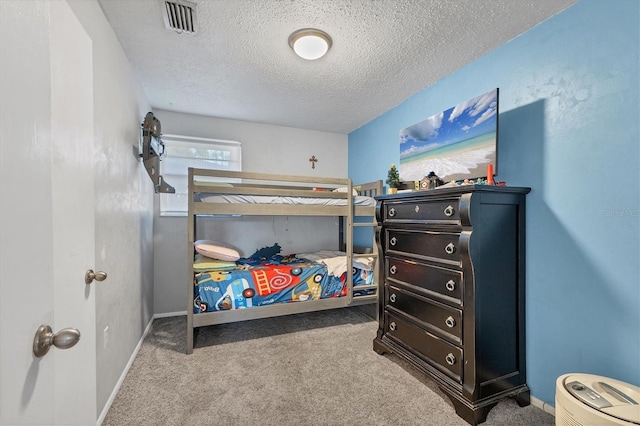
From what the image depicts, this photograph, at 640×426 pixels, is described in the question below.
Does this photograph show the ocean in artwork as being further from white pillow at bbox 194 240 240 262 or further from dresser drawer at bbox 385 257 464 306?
white pillow at bbox 194 240 240 262

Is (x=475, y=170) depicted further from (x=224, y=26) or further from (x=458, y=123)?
(x=224, y=26)

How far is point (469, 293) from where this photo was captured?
1.63 m

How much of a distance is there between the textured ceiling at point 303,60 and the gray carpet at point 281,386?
7.79ft

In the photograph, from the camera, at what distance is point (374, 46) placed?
6.63 feet

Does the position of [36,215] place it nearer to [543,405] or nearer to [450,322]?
[450,322]

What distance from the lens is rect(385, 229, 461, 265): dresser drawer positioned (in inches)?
68.1

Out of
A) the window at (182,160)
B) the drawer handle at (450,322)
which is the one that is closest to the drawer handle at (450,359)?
the drawer handle at (450,322)

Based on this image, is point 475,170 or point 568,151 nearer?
point 568,151

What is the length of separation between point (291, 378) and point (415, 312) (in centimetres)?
100

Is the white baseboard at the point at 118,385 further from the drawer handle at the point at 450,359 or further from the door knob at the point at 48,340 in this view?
the drawer handle at the point at 450,359

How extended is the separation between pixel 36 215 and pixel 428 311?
6.53 ft

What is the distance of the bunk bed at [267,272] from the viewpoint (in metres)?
2.39

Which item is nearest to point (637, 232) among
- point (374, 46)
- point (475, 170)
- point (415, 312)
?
point (475, 170)

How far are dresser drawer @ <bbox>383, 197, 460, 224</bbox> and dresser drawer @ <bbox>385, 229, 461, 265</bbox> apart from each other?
0.29 feet
